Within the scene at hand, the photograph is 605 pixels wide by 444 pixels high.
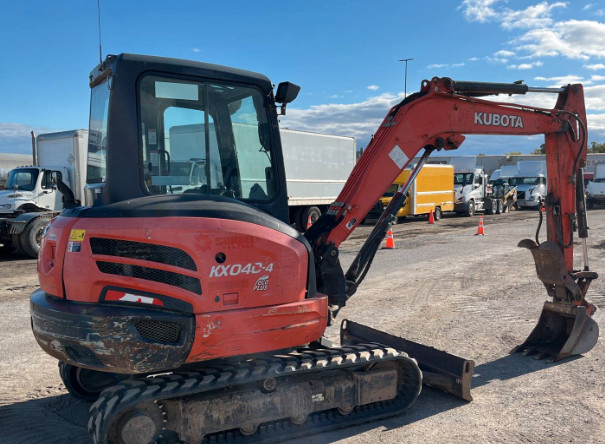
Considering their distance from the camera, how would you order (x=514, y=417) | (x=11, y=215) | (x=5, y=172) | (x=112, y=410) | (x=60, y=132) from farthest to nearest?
1. (x=5, y=172)
2. (x=60, y=132)
3. (x=11, y=215)
4. (x=514, y=417)
5. (x=112, y=410)

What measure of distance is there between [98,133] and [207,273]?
62.1 inches

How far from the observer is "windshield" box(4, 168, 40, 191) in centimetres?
1434

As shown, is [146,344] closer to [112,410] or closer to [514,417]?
[112,410]

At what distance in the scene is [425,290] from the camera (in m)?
9.02

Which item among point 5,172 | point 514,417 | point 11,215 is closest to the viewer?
point 514,417

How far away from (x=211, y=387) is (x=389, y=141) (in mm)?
2641

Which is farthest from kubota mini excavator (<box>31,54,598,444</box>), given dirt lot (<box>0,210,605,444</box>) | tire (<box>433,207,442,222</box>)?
tire (<box>433,207,442,222</box>)

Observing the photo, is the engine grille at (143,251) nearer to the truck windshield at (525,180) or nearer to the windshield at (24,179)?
the windshield at (24,179)

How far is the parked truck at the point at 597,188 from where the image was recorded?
31.0 m

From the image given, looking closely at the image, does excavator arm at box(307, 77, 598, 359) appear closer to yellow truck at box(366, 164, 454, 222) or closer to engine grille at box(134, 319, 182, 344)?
engine grille at box(134, 319, 182, 344)

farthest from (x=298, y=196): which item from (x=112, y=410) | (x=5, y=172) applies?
(x=5, y=172)

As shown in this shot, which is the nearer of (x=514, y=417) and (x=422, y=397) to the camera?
(x=514, y=417)

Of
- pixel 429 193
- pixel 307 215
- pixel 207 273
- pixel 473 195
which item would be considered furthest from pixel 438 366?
pixel 473 195

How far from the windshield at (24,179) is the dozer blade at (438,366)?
12.0 meters
